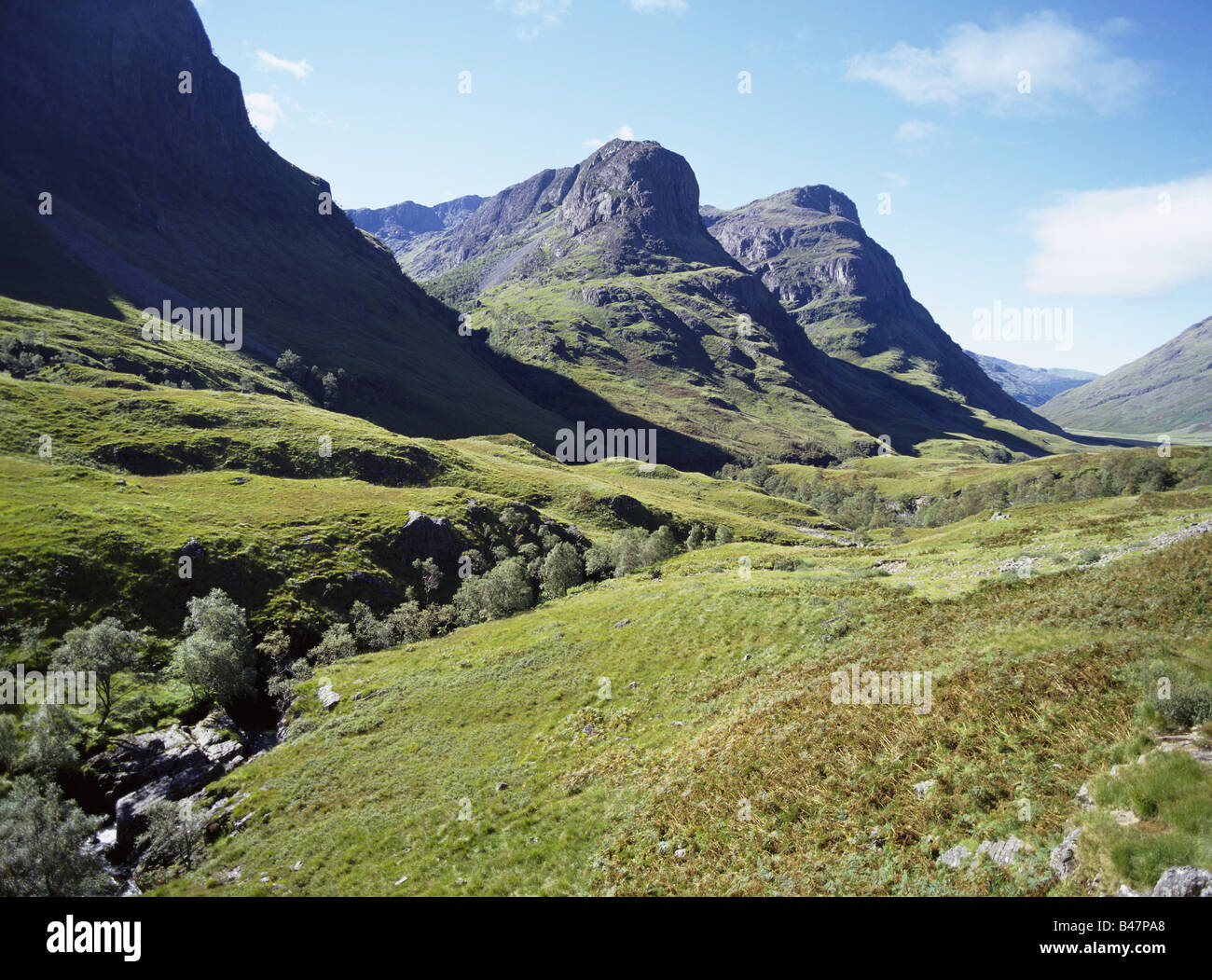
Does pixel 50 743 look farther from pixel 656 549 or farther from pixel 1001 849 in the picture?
pixel 656 549

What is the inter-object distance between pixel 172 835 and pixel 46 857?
5.42 meters

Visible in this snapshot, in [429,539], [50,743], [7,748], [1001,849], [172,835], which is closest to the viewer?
[1001,849]

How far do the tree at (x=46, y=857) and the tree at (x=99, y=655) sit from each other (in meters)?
19.3

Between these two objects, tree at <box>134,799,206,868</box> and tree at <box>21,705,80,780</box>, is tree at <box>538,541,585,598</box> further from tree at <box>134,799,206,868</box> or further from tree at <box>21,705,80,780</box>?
tree at <box>21,705,80,780</box>

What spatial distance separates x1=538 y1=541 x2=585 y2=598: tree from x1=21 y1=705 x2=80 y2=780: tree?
2050 inches

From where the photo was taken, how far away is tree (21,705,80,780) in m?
40.8

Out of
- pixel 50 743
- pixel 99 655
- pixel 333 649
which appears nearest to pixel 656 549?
pixel 333 649

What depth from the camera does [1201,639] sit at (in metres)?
18.1

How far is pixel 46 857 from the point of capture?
29.5 metres

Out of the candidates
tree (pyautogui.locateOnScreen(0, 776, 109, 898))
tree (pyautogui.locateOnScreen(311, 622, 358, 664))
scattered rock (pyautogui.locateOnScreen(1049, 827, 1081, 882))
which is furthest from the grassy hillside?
tree (pyautogui.locateOnScreen(311, 622, 358, 664))

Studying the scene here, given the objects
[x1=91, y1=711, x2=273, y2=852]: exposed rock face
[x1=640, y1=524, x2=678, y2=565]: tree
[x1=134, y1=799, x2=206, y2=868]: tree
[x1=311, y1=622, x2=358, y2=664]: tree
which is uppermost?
[x1=640, y1=524, x2=678, y2=565]: tree
